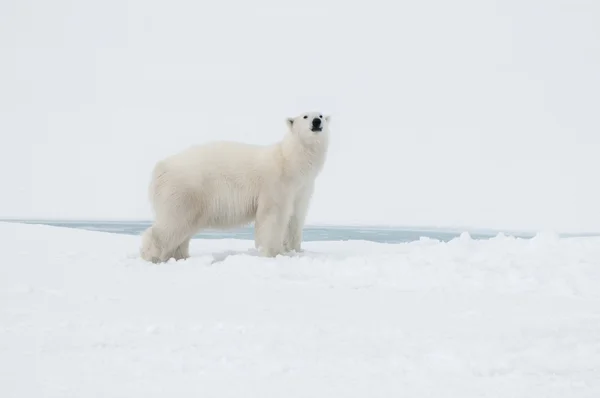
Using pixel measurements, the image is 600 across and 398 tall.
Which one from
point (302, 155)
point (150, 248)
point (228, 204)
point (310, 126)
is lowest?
point (150, 248)

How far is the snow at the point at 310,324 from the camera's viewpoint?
2.54m

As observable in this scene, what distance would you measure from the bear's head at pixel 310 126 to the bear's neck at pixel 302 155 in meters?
0.04

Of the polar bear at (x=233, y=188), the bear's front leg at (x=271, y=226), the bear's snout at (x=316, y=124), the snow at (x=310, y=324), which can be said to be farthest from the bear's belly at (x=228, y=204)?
the bear's snout at (x=316, y=124)

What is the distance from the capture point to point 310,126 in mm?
6203

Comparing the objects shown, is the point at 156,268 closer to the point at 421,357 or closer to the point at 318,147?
the point at 318,147

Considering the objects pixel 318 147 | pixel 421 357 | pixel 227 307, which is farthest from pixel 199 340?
pixel 318 147

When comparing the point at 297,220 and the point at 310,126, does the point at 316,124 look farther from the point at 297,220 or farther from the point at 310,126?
the point at 297,220

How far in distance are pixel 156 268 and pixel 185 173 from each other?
0.97 metres

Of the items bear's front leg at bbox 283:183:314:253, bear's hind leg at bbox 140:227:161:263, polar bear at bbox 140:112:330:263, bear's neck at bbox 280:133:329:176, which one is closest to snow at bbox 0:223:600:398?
bear's hind leg at bbox 140:227:161:263

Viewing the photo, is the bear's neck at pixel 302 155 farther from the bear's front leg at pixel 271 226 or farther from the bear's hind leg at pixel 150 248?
the bear's hind leg at pixel 150 248

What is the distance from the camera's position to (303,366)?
107 inches

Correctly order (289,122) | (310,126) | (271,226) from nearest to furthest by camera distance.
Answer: (271,226), (310,126), (289,122)

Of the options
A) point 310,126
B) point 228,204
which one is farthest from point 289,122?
point 228,204

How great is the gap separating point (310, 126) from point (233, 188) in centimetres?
93
